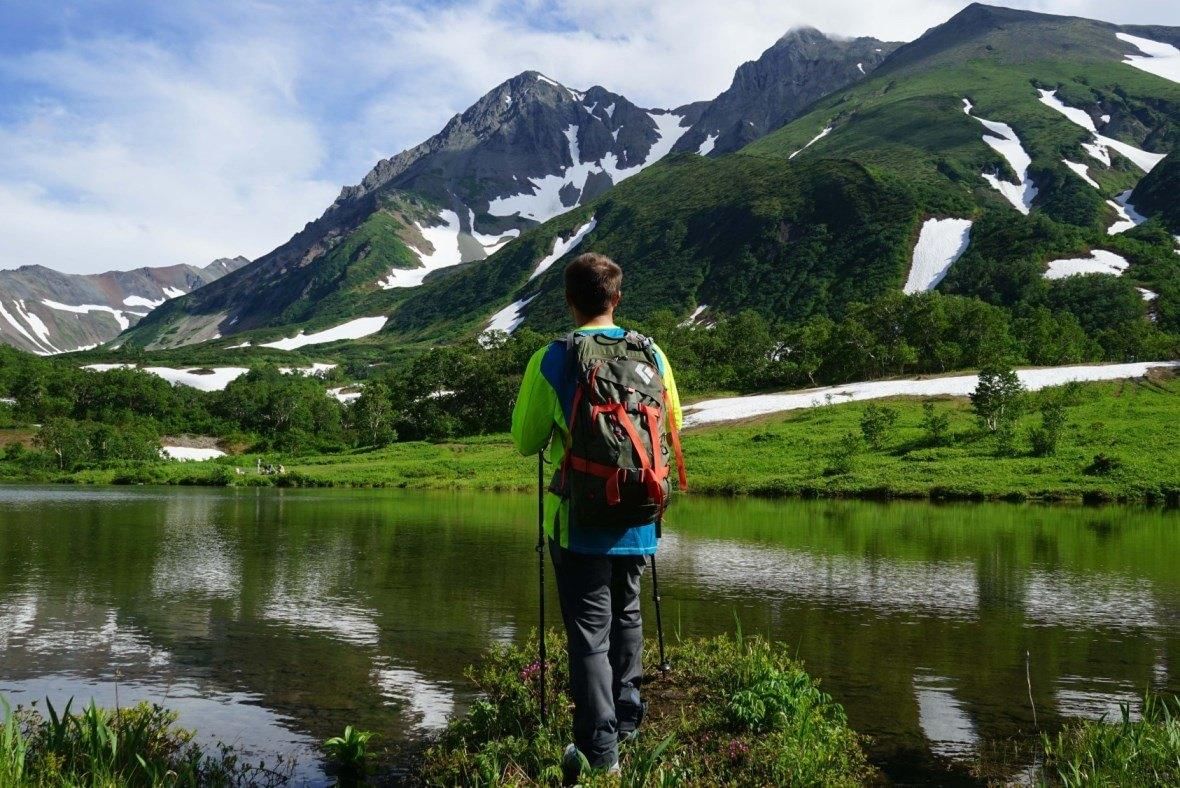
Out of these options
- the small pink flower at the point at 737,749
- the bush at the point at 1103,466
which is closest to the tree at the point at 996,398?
the bush at the point at 1103,466

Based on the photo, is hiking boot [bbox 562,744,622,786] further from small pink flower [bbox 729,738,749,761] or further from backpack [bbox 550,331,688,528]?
backpack [bbox 550,331,688,528]

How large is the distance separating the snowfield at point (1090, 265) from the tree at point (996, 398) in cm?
7832

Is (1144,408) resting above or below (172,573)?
above

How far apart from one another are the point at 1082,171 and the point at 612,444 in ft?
730

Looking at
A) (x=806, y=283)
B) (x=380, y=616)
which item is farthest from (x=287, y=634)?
(x=806, y=283)

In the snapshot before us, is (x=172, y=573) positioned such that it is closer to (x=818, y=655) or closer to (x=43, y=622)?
(x=43, y=622)

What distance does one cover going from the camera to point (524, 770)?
618cm

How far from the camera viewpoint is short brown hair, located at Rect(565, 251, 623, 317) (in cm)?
655

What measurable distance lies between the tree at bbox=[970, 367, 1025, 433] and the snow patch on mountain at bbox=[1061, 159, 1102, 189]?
159622mm

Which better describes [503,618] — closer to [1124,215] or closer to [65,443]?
[65,443]

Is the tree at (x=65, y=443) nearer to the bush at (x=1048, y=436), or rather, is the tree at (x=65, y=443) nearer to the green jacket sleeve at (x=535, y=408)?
the bush at (x=1048, y=436)

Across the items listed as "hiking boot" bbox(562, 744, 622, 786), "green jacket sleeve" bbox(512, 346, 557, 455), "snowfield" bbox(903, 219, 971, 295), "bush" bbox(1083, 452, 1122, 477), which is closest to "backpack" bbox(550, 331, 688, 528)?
"green jacket sleeve" bbox(512, 346, 557, 455)

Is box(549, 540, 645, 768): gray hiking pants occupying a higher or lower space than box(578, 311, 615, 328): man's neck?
lower

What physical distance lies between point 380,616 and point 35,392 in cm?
10389
